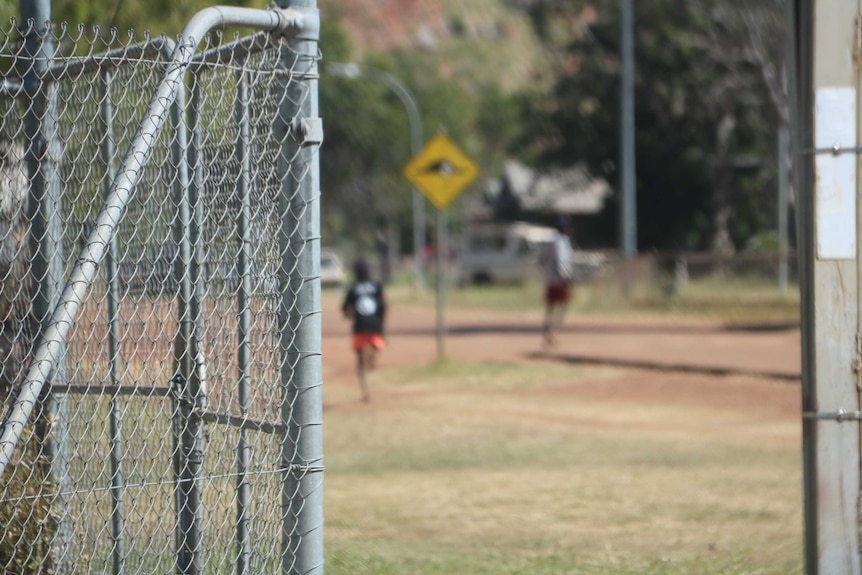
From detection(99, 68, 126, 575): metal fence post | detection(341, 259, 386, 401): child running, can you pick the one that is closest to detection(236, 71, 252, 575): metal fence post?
detection(99, 68, 126, 575): metal fence post

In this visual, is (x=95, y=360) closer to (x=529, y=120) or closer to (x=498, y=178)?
(x=529, y=120)

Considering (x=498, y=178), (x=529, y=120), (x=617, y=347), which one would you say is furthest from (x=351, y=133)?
(x=617, y=347)

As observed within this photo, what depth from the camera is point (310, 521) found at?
4.43 meters

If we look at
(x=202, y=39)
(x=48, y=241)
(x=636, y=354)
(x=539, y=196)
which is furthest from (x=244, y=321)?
(x=539, y=196)

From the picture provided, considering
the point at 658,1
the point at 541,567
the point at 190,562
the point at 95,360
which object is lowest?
the point at 541,567

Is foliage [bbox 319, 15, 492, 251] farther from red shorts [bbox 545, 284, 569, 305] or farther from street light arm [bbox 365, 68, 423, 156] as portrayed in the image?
red shorts [bbox 545, 284, 569, 305]

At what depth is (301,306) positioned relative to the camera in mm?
4414

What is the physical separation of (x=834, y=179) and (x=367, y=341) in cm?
939

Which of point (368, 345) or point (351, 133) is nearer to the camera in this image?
point (368, 345)

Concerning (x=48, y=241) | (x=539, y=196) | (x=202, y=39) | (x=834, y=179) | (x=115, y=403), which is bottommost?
(x=115, y=403)

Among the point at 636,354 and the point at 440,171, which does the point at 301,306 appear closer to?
the point at 440,171

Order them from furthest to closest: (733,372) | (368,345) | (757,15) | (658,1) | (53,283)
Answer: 1. (658,1)
2. (757,15)
3. (733,372)
4. (368,345)
5. (53,283)

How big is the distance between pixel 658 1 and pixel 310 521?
37591 mm

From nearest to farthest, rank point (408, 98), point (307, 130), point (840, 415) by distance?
point (307, 130) → point (840, 415) → point (408, 98)
